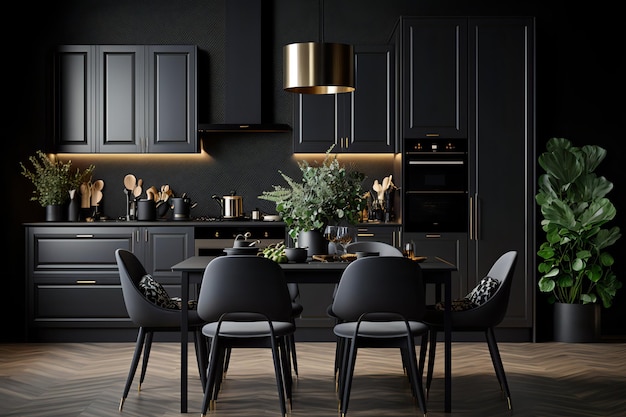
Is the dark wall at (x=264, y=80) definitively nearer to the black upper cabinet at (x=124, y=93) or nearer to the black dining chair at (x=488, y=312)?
the black upper cabinet at (x=124, y=93)

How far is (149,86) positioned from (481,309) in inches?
144

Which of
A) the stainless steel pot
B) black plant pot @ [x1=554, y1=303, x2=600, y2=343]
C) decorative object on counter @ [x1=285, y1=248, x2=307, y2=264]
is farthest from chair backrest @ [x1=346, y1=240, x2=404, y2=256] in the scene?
black plant pot @ [x1=554, y1=303, x2=600, y2=343]

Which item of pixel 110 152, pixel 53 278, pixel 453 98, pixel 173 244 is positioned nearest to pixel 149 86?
pixel 110 152

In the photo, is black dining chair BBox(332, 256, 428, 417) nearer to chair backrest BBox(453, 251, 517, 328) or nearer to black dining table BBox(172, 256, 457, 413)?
black dining table BBox(172, 256, 457, 413)

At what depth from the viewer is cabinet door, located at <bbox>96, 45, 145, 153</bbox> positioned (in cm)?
667

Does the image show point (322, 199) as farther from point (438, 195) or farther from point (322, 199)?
point (438, 195)

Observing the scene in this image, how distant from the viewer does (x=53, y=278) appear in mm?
6387

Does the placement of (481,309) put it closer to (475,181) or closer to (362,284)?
(362,284)

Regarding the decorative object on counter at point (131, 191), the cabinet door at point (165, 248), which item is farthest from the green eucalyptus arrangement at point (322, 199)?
the decorative object on counter at point (131, 191)

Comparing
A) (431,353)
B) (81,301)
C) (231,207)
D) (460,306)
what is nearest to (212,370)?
(431,353)

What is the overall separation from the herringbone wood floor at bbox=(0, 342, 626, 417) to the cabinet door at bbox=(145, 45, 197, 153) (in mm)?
1766

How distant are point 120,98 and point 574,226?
151 inches

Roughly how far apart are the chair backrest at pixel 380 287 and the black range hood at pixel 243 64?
3.09 m

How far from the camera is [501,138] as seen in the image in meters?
6.30
